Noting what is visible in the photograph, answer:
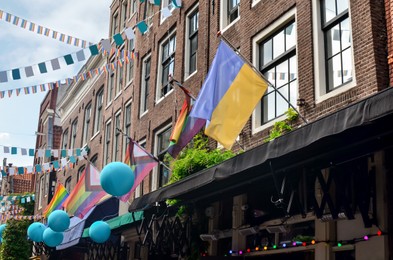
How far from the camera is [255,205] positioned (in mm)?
11836

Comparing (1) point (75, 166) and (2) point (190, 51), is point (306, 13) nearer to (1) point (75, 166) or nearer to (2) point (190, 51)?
(2) point (190, 51)

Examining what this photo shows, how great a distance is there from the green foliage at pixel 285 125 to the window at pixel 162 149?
265 inches

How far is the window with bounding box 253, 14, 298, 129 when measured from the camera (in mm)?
11945

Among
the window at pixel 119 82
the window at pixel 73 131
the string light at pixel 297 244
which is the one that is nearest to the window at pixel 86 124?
the window at pixel 73 131

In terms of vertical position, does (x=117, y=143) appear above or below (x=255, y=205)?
above

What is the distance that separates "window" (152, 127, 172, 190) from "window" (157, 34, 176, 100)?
54.7 inches

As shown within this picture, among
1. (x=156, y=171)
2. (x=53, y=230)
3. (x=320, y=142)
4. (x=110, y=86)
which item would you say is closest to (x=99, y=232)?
(x=53, y=230)

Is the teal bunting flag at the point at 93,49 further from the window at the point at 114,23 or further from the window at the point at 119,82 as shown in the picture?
the window at the point at 114,23

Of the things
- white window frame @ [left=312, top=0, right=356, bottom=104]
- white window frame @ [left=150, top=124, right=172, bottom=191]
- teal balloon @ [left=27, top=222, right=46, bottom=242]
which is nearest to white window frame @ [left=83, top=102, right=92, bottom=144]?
teal balloon @ [left=27, top=222, right=46, bottom=242]

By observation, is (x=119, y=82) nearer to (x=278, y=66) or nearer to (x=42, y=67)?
(x=278, y=66)

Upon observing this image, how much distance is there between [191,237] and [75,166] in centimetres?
1688

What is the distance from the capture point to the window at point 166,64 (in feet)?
61.6

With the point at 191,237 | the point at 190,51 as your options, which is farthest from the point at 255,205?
the point at 190,51

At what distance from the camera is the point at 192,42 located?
17594 mm
